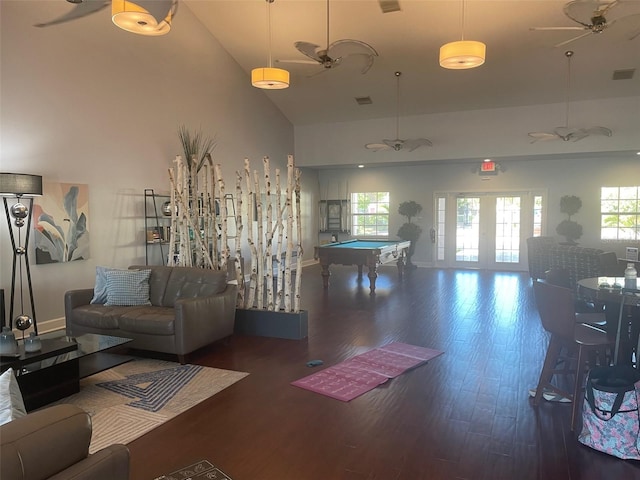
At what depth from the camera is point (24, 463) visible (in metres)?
1.34

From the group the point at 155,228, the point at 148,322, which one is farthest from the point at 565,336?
the point at 155,228

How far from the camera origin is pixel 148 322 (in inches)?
175

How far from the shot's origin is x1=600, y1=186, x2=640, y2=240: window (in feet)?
33.1

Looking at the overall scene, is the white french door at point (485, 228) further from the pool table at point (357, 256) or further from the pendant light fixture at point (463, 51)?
the pendant light fixture at point (463, 51)

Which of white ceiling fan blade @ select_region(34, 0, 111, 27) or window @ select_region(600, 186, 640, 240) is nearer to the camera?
white ceiling fan blade @ select_region(34, 0, 111, 27)

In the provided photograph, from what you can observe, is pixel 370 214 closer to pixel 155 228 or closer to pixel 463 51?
pixel 155 228

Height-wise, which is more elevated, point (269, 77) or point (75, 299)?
point (269, 77)

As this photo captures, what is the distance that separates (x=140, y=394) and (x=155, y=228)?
13.3 ft

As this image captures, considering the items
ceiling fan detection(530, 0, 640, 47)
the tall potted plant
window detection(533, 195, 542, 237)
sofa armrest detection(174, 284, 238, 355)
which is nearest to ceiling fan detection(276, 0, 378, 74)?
ceiling fan detection(530, 0, 640, 47)

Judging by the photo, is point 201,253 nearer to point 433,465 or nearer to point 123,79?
point 123,79

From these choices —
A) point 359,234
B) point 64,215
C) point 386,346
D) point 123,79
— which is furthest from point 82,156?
point 359,234

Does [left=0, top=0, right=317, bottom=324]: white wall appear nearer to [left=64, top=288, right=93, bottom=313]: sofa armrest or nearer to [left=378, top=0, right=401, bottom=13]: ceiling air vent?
[left=64, top=288, right=93, bottom=313]: sofa armrest

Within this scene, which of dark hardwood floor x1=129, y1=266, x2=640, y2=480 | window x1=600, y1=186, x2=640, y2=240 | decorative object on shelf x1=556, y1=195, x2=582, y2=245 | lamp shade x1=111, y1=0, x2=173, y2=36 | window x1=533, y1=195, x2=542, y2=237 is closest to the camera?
dark hardwood floor x1=129, y1=266, x2=640, y2=480

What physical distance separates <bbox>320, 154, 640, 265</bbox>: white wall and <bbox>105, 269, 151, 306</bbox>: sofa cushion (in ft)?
27.1
